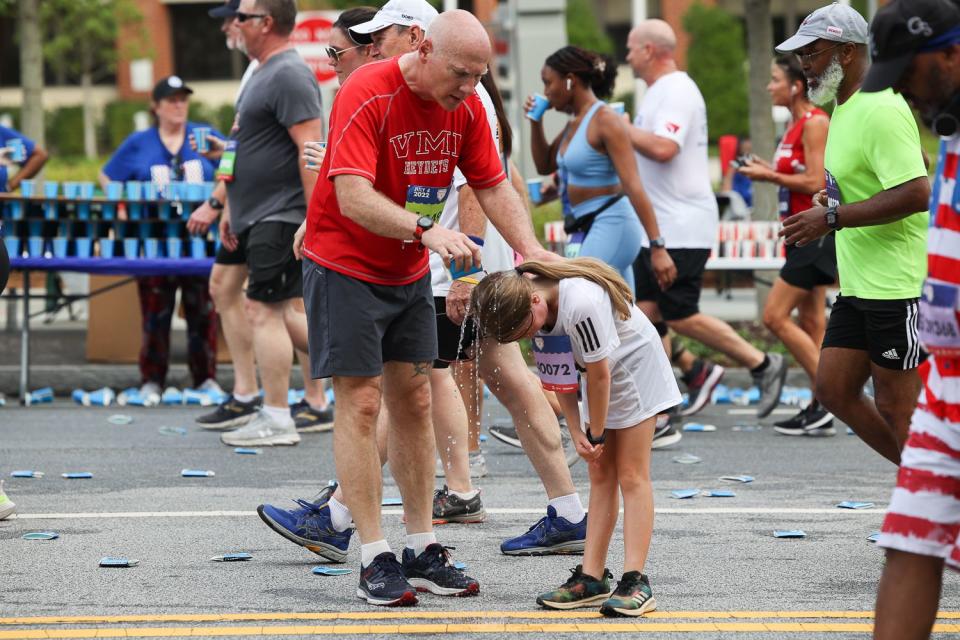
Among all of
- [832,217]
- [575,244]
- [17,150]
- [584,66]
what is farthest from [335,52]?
[17,150]

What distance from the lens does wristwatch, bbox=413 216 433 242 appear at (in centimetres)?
481

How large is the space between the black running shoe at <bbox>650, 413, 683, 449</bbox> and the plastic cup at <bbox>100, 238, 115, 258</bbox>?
394 cm

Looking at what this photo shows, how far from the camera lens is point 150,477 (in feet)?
24.9

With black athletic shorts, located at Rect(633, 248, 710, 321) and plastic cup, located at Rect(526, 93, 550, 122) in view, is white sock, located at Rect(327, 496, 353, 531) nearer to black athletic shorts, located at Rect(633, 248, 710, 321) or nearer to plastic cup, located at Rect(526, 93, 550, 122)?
plastic cup, located at Rect(526, 93, 550, 122)

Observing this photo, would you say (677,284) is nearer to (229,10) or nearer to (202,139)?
(229,10)

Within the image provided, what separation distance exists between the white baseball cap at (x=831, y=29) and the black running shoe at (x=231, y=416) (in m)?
4.34

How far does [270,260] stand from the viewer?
8430mm

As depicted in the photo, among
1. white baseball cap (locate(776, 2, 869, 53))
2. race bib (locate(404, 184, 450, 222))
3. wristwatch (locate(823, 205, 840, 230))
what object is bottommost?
wristwatch (locate(823, 205, 840, 230))

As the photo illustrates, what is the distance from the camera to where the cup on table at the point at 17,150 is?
10888 millimetres

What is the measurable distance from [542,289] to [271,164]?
12.8 ft

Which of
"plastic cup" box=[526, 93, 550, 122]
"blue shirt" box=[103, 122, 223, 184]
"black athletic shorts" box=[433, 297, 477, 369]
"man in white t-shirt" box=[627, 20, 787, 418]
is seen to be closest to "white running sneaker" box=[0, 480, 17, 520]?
A: "black athletic shorts" box=[433, 297, 477, 369]

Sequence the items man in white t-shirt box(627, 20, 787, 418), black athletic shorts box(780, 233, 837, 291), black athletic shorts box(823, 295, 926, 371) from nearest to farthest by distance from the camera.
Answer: black athletic shorts box(823, 295, 926, 371)
black athletic shorts box(780, 233, 837, 291)
man in white t-shirt box(627, 20, 787, 418)

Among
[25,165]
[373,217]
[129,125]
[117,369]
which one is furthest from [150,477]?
[129,125]

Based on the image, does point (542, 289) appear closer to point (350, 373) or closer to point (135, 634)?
point (350, 373)
